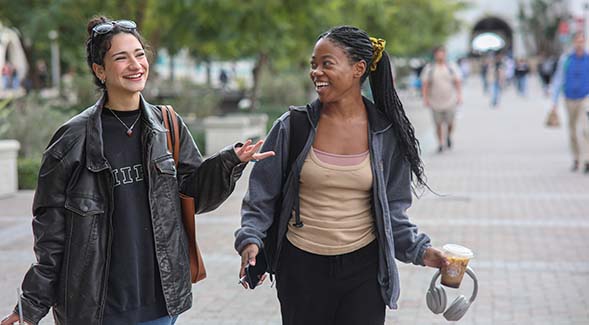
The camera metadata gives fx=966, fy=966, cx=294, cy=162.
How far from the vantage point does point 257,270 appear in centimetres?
372

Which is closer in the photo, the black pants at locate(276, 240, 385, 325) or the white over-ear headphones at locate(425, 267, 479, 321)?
the black pants at locate(276, 240, 385, 325)

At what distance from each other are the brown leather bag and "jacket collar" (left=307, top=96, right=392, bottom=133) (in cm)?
52

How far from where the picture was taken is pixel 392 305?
3643mm

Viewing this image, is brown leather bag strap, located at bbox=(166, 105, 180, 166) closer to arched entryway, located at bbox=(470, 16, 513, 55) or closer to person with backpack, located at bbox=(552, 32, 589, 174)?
person with backpack, located at bbox=(552, 32, 589, 174)

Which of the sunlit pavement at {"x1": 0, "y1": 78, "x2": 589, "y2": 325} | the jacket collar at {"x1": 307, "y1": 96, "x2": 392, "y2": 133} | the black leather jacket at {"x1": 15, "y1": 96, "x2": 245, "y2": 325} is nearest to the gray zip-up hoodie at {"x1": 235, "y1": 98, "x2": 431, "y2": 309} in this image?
the jacket collar at {"x1": 307, "y1": 96, "x2": 392, "y2": 133}

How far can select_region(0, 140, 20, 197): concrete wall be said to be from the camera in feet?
39.3

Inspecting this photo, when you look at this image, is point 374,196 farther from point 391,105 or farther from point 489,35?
point 489,35

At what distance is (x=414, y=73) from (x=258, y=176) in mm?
49174

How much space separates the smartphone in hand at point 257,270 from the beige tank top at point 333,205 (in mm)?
171

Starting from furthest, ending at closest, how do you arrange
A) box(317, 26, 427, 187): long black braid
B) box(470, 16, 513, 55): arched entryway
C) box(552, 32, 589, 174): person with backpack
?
box(470, 16, 513, 55): arched entryway, box(552, 32, 589, 174): person with backpack, box(317, 26, 427, 187): long black braid

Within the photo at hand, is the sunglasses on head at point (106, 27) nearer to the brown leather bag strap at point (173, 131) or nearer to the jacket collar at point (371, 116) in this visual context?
the brown leather bag strap at point (173, 131)

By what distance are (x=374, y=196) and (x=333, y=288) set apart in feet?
1.23

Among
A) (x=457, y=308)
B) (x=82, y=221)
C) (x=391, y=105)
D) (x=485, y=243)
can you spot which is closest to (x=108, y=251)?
(x=82, y=221)

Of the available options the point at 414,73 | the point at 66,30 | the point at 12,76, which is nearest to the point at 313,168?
the point at 66,30
